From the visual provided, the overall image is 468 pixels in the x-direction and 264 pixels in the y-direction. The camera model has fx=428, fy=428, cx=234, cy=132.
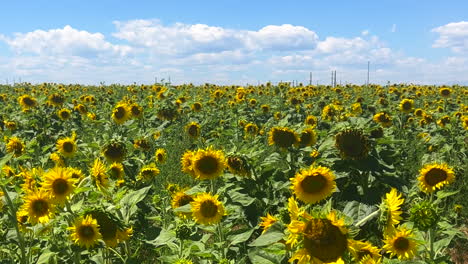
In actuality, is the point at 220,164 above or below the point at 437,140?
above

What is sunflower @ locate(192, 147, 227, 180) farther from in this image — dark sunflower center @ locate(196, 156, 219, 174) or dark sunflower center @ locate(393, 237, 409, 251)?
dark sunflower center @ locate(393, 237, 409, 251)

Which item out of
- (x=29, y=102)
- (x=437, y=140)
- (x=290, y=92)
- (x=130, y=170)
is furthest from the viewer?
(x=290, y=92)

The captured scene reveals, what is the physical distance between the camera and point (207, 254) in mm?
2674

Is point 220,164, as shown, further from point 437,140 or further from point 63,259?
point 437,140

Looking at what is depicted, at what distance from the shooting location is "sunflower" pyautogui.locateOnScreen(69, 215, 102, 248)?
2420 millimetres

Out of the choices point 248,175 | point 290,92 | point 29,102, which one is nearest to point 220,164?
point 248,175

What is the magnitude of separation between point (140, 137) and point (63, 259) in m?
3.97

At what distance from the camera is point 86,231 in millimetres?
2430

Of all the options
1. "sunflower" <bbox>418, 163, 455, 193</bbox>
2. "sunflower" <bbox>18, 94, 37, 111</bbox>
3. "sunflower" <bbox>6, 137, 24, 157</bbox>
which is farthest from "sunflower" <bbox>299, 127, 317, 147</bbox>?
"sunflower" <bbox>18, 94, 37, 111</bbox>

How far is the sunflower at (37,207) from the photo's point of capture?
2553 mm

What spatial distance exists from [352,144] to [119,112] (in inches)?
211

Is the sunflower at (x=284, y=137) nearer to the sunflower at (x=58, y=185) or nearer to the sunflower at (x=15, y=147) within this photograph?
the sunflower at (x=58, y=185)

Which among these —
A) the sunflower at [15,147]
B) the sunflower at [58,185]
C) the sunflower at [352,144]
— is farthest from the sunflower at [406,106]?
the sunflower at [58,185]

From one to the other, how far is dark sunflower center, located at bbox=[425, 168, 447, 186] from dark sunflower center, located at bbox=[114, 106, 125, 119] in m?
5.57
